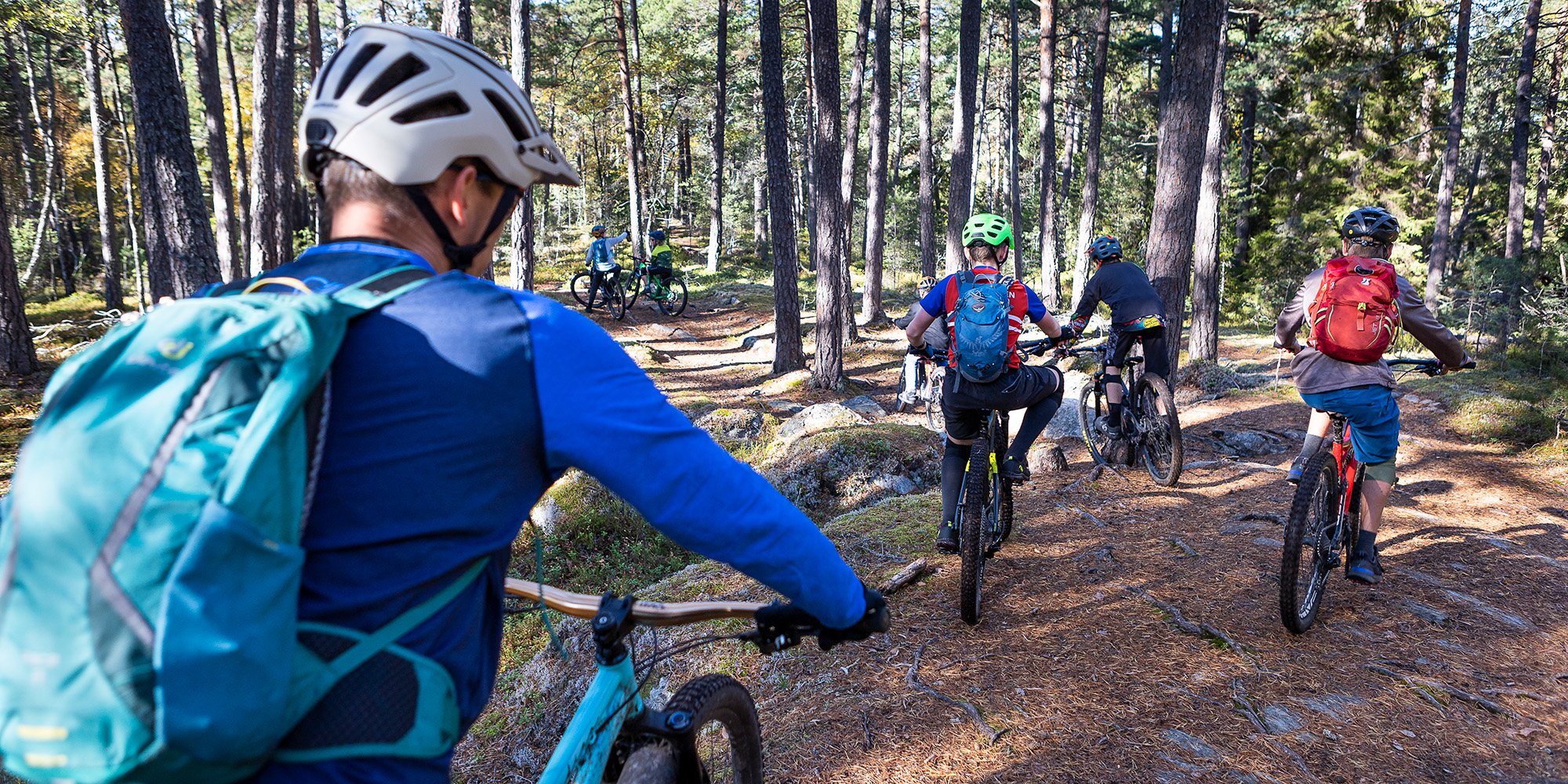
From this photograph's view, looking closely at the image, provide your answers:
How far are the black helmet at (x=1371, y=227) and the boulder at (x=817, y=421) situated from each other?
527 cm

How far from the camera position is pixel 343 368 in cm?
115

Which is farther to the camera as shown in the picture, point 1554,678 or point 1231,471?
point 1231,471

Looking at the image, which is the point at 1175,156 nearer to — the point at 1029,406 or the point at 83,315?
the point at 1029,406

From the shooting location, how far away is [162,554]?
3.01 ft

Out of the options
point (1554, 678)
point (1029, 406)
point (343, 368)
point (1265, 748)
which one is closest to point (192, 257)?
point (1029, 406)

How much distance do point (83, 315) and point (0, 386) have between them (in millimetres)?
15270

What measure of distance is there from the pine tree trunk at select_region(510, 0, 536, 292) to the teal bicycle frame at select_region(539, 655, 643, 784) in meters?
9.99

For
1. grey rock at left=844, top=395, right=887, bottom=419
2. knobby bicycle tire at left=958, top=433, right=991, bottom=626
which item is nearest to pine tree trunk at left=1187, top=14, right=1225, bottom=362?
grey rock at left=844, top=395, right=887, bottom=419

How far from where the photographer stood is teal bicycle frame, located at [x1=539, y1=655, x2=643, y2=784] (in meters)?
1.87

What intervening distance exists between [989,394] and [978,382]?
10 centimetres

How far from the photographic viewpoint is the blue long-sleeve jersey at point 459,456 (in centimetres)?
114

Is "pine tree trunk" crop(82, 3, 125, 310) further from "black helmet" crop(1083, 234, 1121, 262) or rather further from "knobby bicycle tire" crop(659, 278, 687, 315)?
"black helmet" crop(1083, 234, 1121, 262)

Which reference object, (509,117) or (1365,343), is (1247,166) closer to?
(1365,343)

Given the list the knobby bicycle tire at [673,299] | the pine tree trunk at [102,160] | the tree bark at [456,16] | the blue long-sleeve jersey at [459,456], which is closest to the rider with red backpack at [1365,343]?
the blue long-sleeve jersey at [459,456]
